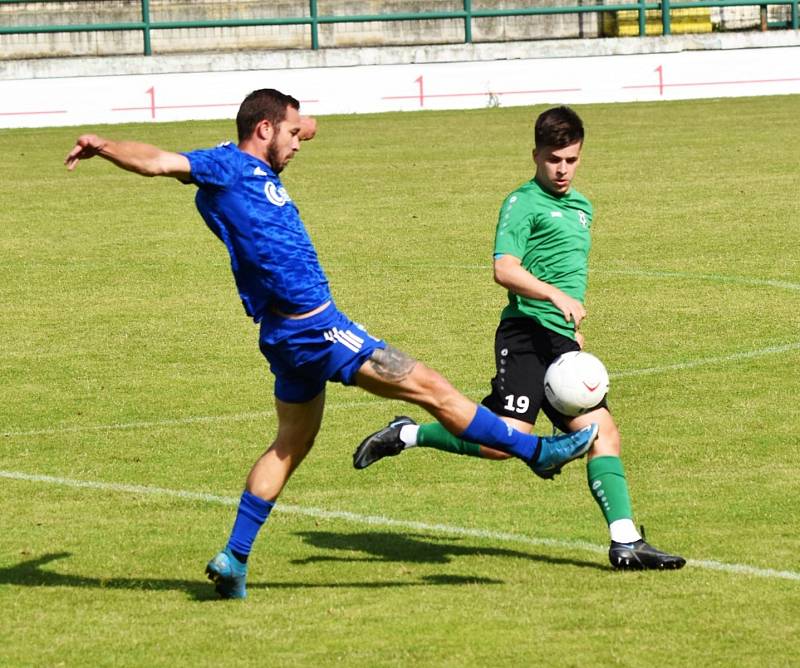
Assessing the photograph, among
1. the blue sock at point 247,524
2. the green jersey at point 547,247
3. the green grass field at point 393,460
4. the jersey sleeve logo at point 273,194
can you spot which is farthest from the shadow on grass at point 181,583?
the jersey sleeve logo at point 273,194

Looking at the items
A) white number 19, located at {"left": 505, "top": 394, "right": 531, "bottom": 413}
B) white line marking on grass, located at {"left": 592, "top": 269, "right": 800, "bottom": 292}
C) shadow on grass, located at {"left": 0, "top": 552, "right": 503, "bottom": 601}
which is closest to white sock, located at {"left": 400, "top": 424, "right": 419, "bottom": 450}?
white number 19, located at {"left": 505, "top": 394, "right": 531, "bottom": 413}

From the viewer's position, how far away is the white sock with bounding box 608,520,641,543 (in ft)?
23.2

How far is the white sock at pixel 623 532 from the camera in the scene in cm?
709

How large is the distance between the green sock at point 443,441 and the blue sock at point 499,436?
2.24 ft

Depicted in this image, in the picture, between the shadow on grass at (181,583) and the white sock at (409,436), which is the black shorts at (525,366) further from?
the shadow on grass at (181,583)

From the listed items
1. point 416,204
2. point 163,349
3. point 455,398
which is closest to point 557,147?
point 455,398

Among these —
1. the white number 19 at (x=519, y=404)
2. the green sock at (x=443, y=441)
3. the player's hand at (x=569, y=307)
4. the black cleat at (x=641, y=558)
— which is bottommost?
the black cleat at (x=641, y=558)

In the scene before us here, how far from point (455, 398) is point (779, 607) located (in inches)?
59.6

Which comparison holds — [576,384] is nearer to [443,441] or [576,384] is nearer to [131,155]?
[443,441]

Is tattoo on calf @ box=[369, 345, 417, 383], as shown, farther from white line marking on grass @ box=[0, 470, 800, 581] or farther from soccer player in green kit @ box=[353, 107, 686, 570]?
white line marking on grass @ box=[0, 470, 800, 581]

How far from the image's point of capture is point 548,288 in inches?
283

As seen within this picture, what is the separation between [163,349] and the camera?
43.0 feet

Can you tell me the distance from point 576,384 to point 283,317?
134 centimetres

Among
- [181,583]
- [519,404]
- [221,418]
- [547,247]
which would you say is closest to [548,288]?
[547,247]
